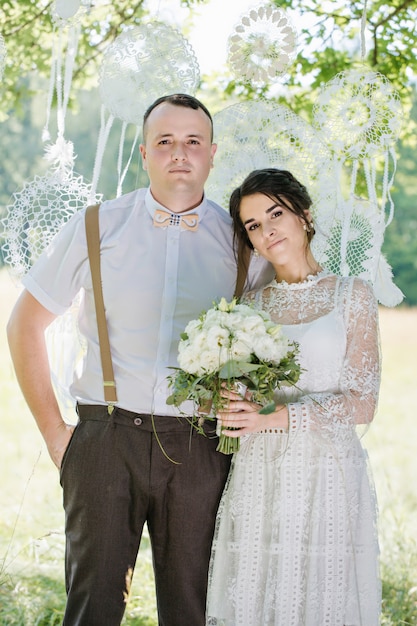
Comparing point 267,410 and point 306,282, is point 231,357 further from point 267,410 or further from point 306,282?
point 306,282

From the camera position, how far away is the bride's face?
113 inches

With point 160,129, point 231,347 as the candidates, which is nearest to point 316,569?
point 231,347

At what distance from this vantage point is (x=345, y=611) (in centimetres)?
274

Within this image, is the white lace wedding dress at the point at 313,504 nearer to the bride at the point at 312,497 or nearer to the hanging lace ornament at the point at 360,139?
the bride at the point at 312,497

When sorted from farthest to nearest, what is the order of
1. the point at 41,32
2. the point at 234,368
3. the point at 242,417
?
the point at 41,32 < the point at 242,417 < the point at 234,368

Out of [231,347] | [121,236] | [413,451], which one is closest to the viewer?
[231,347]

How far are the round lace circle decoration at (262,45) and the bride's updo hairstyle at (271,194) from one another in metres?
0.67

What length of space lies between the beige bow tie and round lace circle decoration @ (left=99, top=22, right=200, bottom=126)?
70 centimetres

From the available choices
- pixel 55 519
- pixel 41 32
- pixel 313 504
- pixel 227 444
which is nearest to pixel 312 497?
pixel 313 504

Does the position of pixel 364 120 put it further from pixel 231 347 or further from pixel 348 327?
pixel 231 347

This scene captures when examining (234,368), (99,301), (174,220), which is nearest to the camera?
(234,368)

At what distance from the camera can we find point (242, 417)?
2.60 metres

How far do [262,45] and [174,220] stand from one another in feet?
3.19

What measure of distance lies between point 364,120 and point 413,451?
6.32m
